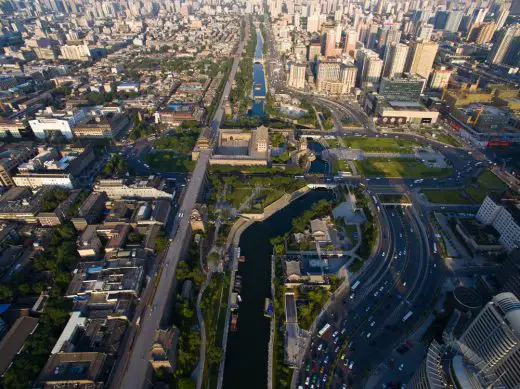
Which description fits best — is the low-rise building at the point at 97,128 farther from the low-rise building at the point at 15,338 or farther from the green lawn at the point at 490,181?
the green lawn at the point at 490,181

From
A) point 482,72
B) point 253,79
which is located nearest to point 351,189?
point 253,79

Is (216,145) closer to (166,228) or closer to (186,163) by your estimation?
(186,163)

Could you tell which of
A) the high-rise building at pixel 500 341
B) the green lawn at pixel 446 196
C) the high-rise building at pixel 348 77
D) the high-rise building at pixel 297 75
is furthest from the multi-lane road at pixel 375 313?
the high-rise building at pixel 297 75

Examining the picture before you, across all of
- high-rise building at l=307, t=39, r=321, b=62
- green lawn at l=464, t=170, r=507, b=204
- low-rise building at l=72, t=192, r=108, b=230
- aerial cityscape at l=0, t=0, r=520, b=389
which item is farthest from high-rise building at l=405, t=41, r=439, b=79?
low-rise building at l=72, t=192, r=108, b=230

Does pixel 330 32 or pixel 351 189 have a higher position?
pixel 330 32

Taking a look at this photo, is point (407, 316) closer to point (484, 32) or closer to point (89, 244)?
point (89, 244)
